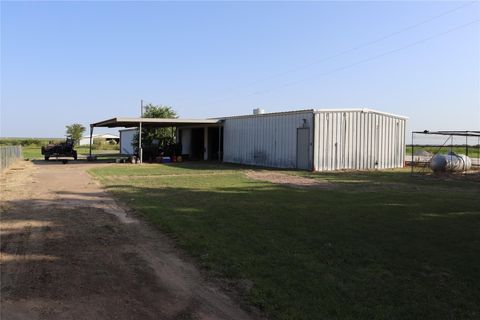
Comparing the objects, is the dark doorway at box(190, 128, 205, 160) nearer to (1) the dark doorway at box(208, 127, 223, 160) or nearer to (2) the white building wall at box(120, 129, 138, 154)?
(1) the dark doorway at box(208, 127, 223, 160)

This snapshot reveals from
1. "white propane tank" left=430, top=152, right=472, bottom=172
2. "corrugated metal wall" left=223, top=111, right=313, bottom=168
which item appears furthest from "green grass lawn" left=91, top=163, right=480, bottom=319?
"corrugated metal wall" left=223, top=111, right=313, bottom=168

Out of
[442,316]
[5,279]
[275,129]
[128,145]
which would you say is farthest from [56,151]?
[442,316]

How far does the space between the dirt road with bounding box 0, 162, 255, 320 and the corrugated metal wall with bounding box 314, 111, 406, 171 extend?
1619 cm

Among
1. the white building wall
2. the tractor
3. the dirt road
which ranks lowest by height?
the dirt road

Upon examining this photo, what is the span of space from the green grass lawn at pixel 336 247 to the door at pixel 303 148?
1100 centimetres

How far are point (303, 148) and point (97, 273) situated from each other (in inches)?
793

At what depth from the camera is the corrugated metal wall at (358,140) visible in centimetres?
2498

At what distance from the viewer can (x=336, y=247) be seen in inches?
285

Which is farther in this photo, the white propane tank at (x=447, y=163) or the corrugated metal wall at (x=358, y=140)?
the corrugated metal wall at (x=358, y=140)

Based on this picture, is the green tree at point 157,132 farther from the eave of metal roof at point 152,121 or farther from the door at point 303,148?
the door at point 303,148

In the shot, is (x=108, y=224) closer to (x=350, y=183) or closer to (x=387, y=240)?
(x=387, y=240)

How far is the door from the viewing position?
2502 cm

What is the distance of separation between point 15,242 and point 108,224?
193 centimetres

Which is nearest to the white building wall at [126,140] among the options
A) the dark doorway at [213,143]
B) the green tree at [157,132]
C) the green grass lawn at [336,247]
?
the green tree at [157,132]
